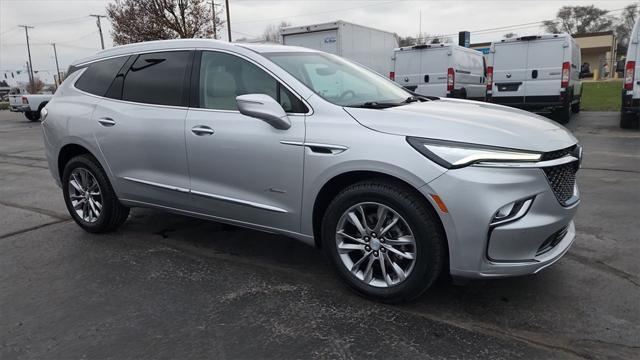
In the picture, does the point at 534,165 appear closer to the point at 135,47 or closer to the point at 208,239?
the point at 208,239

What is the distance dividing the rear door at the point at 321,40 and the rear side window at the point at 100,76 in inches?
444

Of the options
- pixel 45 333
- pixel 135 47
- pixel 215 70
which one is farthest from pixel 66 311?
pixel 135 47

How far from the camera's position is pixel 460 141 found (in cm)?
294

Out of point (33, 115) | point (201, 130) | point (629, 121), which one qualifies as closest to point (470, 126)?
point (201, 130)

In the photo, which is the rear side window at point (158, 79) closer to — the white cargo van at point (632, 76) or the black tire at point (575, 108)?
the white cargo van at point (632, 76)

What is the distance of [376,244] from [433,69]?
41.5 feet

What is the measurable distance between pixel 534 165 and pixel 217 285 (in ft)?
7.61

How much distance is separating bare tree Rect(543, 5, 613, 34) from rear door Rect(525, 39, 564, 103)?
216 feet

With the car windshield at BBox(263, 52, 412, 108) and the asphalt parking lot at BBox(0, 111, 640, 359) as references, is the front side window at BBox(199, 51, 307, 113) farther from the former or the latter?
the asphalt parking lot at BBox(0, 111, 640, 359)

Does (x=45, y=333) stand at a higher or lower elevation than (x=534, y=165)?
lower

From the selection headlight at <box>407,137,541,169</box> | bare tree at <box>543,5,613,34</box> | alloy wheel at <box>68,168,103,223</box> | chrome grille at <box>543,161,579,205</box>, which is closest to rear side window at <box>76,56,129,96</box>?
alloy wheel at <box>68,168,103,223</box>

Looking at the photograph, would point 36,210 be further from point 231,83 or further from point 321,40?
point 321,40

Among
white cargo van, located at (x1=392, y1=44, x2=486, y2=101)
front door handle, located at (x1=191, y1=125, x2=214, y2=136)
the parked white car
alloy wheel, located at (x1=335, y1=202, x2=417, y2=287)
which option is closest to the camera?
alloy wheel, located at (x1=335, y1=202, x2=417, y2=287)

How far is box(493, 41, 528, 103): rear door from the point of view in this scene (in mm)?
13438
